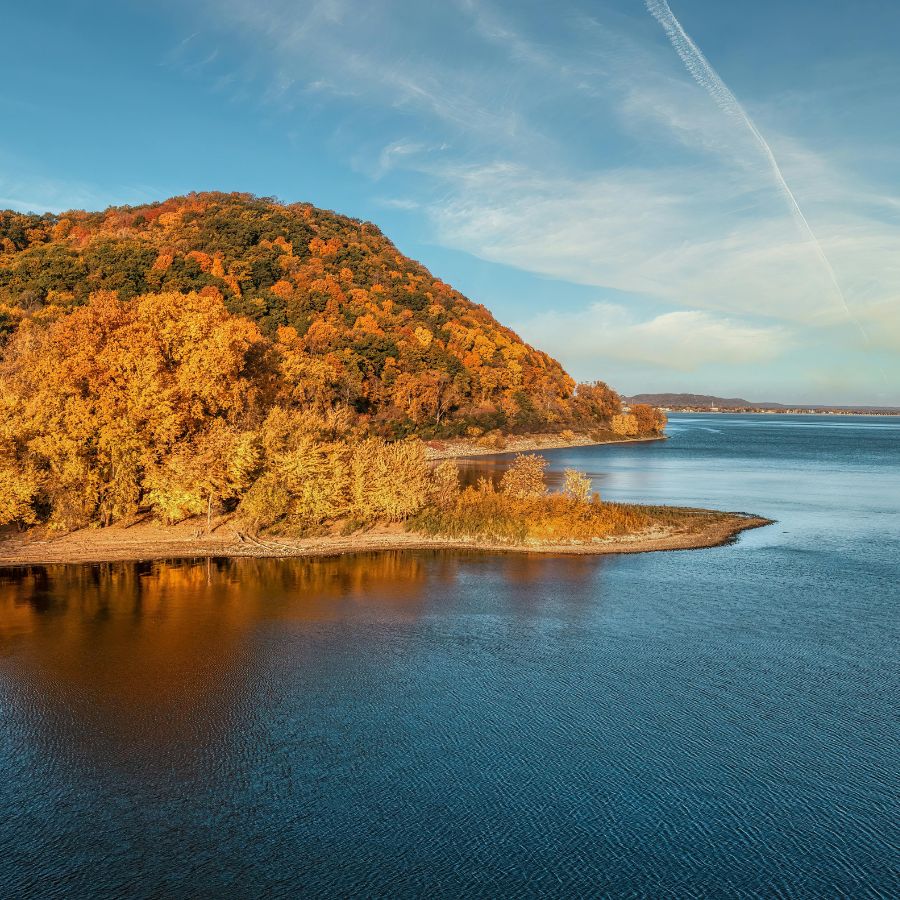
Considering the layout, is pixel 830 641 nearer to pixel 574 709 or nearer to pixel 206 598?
pixel 574 709

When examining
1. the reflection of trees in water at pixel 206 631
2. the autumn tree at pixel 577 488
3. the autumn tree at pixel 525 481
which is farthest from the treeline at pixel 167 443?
the autumn tree at pixel 577 488

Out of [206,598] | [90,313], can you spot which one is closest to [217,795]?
[206,598]

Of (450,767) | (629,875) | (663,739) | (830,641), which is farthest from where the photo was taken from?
(830,641)

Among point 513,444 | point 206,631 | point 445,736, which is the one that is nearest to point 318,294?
point 513,444

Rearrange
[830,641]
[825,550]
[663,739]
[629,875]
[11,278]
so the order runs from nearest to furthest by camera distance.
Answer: [629,875], [663,739], [830,641], [825,550], [11,278]

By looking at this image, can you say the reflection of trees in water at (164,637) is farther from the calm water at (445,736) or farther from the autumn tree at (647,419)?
the autumn tree at (647,419)

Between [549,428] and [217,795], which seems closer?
[217,795]

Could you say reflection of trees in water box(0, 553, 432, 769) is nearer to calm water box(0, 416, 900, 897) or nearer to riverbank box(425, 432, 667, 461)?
calm water box(0, 416, 900, 897)

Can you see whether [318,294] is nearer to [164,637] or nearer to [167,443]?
[167,443]
